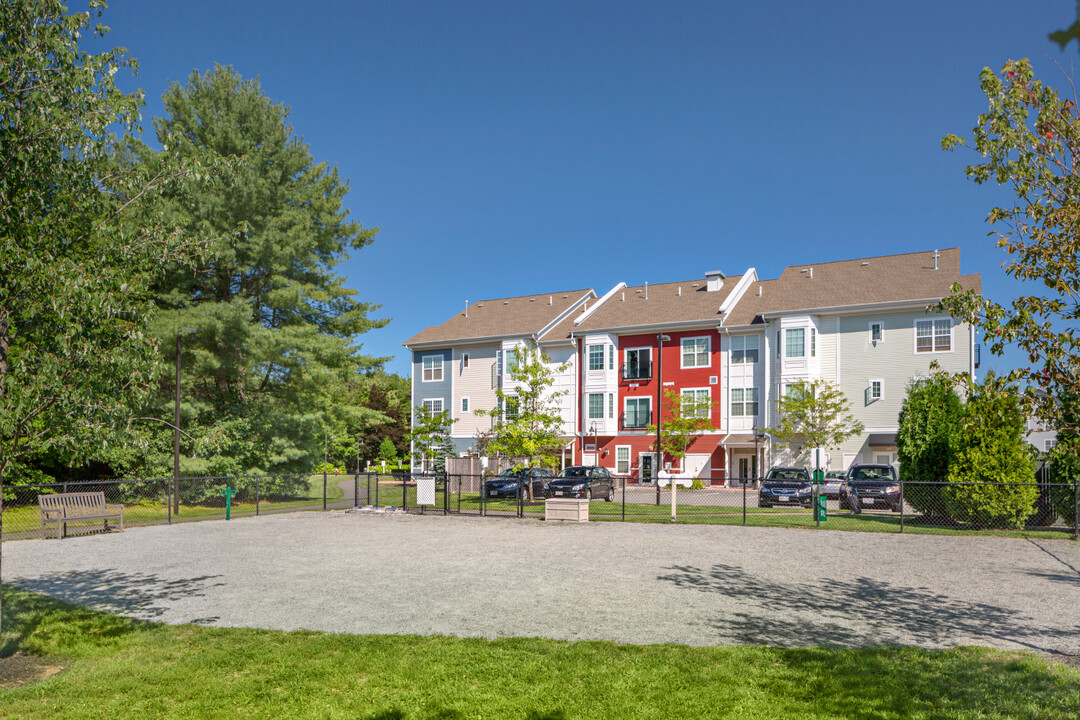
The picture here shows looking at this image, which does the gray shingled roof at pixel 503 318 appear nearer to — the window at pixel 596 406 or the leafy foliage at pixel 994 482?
the window at pixel 596 406

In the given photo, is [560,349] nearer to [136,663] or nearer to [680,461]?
[680,461]

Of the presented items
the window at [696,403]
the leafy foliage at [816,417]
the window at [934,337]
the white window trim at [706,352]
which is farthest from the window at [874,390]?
the white window trim at [706,352]

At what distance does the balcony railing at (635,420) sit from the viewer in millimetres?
46125

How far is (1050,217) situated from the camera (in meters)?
6.63

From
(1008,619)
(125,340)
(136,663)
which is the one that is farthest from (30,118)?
(1008,619)

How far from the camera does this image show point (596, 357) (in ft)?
157

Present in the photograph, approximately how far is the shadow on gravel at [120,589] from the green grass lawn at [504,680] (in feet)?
6.05

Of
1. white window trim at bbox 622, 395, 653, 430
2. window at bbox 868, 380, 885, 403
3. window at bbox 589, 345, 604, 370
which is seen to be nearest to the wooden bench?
window at bbox 589, 345, 604, 370

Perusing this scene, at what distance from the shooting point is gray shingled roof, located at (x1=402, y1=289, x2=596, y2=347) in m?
51.2

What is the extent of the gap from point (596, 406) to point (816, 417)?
14.1 metres

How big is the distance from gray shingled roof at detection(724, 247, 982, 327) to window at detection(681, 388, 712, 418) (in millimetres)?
4660

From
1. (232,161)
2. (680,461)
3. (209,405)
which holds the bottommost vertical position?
(680,461)

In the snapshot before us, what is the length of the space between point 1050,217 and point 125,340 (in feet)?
29.9

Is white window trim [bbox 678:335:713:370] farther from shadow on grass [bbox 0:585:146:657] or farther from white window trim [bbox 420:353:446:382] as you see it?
shadow on grass [bbox 0:585:146:657]
